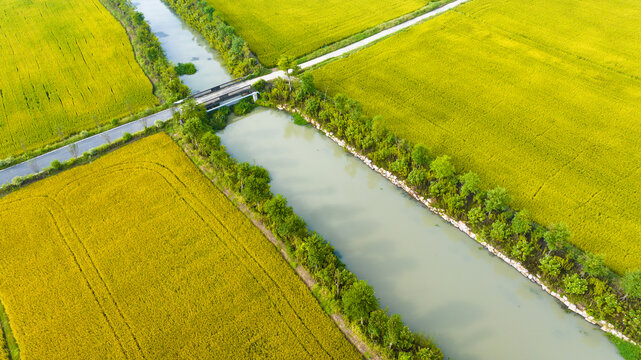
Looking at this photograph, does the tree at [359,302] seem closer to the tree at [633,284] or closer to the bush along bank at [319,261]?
the bush along bank at [319,261]

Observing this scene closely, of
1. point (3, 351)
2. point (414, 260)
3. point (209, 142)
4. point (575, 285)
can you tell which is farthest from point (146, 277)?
point (575, 285)

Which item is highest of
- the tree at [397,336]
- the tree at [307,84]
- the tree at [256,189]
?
the tree at [307,84]

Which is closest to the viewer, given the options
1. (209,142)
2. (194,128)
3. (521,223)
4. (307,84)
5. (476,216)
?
(521,223)

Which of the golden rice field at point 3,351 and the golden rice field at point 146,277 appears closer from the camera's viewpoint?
the golden rice field at point 3,351

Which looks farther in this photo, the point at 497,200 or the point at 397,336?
the point at 497,200

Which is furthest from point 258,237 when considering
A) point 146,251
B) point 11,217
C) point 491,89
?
point 491,89

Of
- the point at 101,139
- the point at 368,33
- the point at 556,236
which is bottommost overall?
the point at 101,139

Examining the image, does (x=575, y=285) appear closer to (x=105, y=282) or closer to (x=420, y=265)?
(x=420, y=265)

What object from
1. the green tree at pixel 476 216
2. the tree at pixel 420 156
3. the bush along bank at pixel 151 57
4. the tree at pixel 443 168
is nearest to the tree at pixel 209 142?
the bush along bank at pixel 151 57
